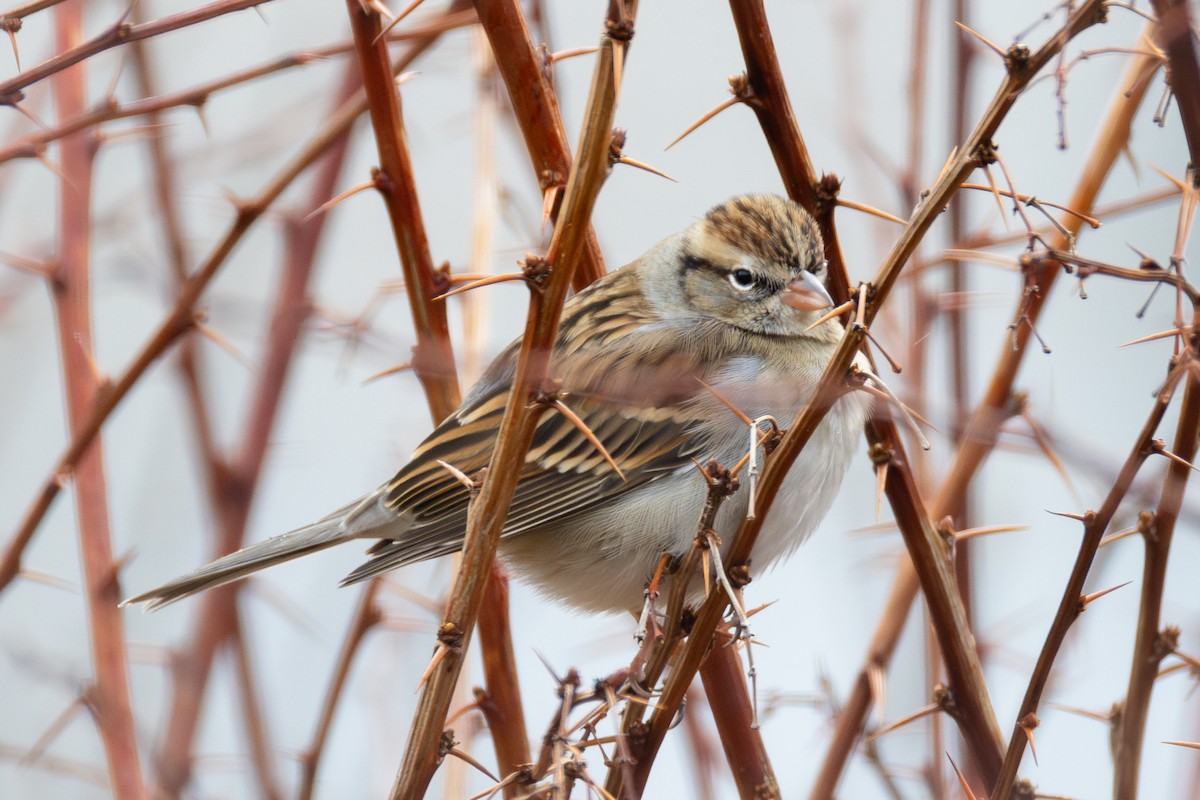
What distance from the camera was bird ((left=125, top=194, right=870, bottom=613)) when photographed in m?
2.54

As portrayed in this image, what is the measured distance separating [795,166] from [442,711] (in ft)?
3.35

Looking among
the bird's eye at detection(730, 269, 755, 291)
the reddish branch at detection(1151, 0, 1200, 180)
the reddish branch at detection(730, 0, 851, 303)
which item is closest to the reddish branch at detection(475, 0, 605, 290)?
the reddish branch at detection(730, 0, 851, 303)

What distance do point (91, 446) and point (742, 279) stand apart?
1.49 metres

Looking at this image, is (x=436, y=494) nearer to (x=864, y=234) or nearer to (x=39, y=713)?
(x=39, y=713)

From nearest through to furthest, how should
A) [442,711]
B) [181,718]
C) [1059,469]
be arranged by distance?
[442,711] → [1059,469] → [181,718]

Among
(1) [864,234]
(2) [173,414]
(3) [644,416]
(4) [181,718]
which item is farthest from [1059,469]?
(2) [173,414]

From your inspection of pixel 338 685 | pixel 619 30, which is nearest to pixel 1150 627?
pixel 619 30

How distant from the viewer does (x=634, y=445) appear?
9.07ft

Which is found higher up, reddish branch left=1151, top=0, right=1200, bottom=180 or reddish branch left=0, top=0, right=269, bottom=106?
reddish branch left=0, top=0, right=269, bottom=106

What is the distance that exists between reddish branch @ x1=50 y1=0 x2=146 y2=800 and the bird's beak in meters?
1.45

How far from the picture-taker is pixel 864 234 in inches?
149

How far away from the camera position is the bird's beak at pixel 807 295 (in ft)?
8.77

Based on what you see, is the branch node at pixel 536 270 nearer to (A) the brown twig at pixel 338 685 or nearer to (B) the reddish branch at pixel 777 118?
(B) the reddish branch at pixel 777 118

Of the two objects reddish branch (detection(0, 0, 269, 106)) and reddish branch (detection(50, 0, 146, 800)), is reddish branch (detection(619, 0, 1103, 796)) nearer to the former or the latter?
reddish branch (detection(0, 0, 269, 106))
